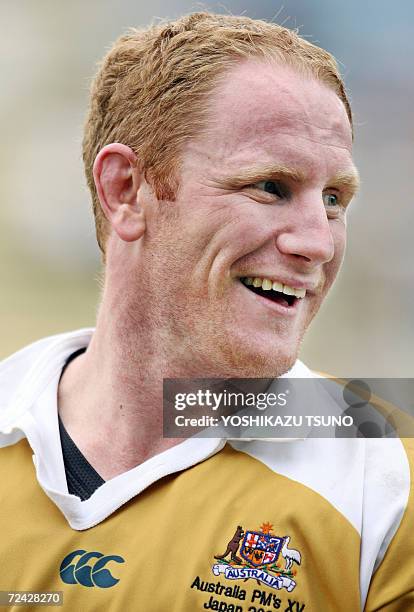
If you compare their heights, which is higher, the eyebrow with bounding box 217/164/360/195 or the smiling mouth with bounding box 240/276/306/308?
the eyebrow with bounding box 217/164/360/195

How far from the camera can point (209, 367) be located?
1658 millimetres

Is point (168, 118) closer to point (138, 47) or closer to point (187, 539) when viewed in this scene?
point (138, 47)

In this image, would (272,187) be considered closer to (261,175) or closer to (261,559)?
(261,175)

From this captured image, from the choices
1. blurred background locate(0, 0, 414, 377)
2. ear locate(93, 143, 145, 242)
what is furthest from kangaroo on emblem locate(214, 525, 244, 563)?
blurred background locate(0, 0, 414, 377)

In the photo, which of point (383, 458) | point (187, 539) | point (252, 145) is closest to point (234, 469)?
point (187, 539)

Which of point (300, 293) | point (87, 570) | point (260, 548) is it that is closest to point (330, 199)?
point (300, 293)

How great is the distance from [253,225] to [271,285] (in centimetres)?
12

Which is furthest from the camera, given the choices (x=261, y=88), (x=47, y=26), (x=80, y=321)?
(x=47, y=26)

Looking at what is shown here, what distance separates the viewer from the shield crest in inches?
58.0

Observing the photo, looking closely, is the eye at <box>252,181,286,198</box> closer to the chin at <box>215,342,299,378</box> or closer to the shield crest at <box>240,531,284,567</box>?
the chin at <box>215,342,299,378</box>

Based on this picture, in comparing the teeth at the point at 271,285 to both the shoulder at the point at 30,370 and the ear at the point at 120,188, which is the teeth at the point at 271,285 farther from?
the shoulder at the point at 30,370

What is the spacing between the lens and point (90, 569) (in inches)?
59.9

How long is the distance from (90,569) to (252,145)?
33.5 inches

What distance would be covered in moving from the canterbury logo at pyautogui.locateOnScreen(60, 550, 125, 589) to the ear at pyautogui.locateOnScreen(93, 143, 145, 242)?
2.08 ft
